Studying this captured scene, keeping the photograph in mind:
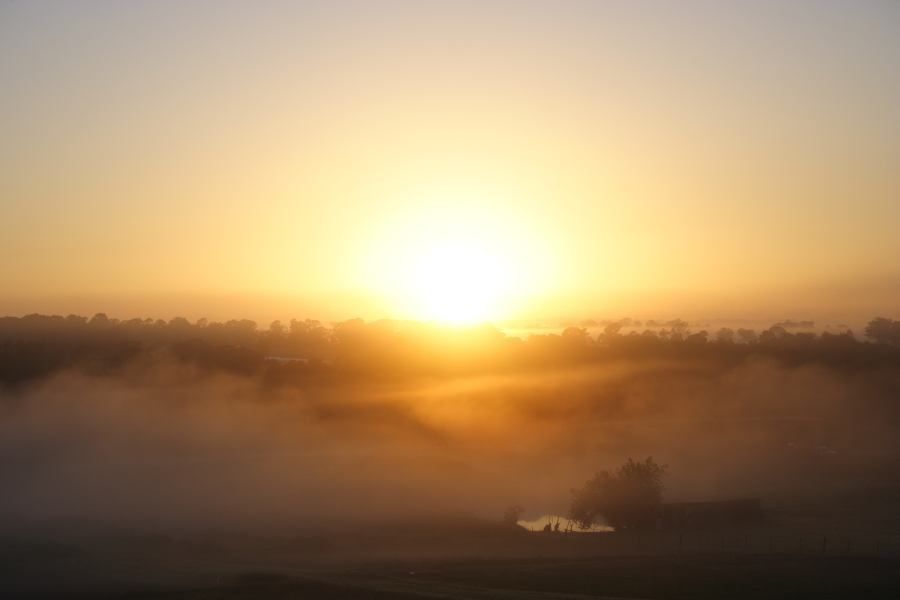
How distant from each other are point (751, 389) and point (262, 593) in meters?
78.4

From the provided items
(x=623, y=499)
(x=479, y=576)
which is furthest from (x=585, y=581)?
(x=623, y=499)

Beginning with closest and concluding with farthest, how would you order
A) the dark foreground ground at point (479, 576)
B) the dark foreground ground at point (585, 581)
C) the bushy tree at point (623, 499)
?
1. the dark foreground ground at point (585, 581)
2. the dark foreground ground at point (479, 576)
3. the bushy tree at point (623, 499)

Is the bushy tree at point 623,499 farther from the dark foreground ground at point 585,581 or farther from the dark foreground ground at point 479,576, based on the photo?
the dark foreground ground at point 585,581

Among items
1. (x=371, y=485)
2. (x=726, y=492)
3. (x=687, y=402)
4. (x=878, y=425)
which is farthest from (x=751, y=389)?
(x=371, y=485)

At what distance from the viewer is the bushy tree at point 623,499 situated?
5119 cm

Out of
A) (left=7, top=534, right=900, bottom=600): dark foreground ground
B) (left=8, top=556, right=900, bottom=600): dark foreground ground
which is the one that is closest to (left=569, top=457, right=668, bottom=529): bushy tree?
(left=7, top=534, right=900, bottom=600): dark foreground ground

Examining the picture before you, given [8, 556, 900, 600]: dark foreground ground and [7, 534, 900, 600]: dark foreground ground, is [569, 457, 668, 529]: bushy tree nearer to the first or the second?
[7, 534, 900, 600]: dark foreground ground

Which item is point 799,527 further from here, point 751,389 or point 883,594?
point 751,389

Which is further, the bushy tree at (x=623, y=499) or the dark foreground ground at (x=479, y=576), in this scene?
the bushy tree at (x=623, y=499)

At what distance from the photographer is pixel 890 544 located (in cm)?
3819

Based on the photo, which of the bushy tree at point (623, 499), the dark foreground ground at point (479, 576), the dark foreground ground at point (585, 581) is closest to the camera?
the dark foreground ground at point (585, 581)

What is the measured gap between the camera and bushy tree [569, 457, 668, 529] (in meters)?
51.2

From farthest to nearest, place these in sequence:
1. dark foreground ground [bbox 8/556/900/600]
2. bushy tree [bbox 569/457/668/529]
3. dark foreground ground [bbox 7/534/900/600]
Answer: bushy tree [bbox 569/457/668/529], dark foreground ground [bbox 7/534/900/600], dark foreground ground [bbox 8/556/900/600]

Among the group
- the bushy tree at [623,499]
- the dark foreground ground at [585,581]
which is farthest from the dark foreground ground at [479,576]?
the bushy tree at [623,499]
